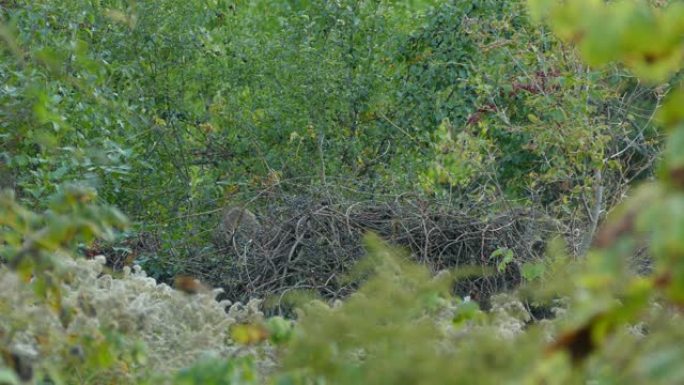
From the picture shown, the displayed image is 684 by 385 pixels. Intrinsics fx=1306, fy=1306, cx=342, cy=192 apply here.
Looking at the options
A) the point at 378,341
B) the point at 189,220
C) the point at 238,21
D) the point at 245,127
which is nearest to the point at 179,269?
the point at 189,220

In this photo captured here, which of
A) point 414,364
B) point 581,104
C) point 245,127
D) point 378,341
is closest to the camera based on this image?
point 414,364

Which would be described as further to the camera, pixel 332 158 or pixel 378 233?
pixel 332 158

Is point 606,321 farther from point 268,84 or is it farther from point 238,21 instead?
point 238,21

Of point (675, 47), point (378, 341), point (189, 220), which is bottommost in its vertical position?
point (189, 220)

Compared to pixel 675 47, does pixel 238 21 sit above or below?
below

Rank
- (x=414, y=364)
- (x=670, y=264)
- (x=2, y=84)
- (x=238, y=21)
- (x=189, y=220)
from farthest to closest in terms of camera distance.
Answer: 1. (x=238, y=21)
2. (x=189, y=220)
3. (x=2, y=84)
4. (x=414, y=364)
5. (x=670, y=264)

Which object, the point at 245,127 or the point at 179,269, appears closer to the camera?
the point at 179,269

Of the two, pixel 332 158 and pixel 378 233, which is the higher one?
pixel 378 233

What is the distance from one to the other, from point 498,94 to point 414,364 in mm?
6736

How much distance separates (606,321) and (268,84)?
8239mm

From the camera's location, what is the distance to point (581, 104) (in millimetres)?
7047

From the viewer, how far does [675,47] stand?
5.74 ft

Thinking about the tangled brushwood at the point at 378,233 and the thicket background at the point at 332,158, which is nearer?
the thicket background at the point at 332,158

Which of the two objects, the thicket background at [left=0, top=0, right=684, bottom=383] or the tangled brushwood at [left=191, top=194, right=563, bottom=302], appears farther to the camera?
the tangled brushwood at [left=191, top=194, right=563, bottom=302]
